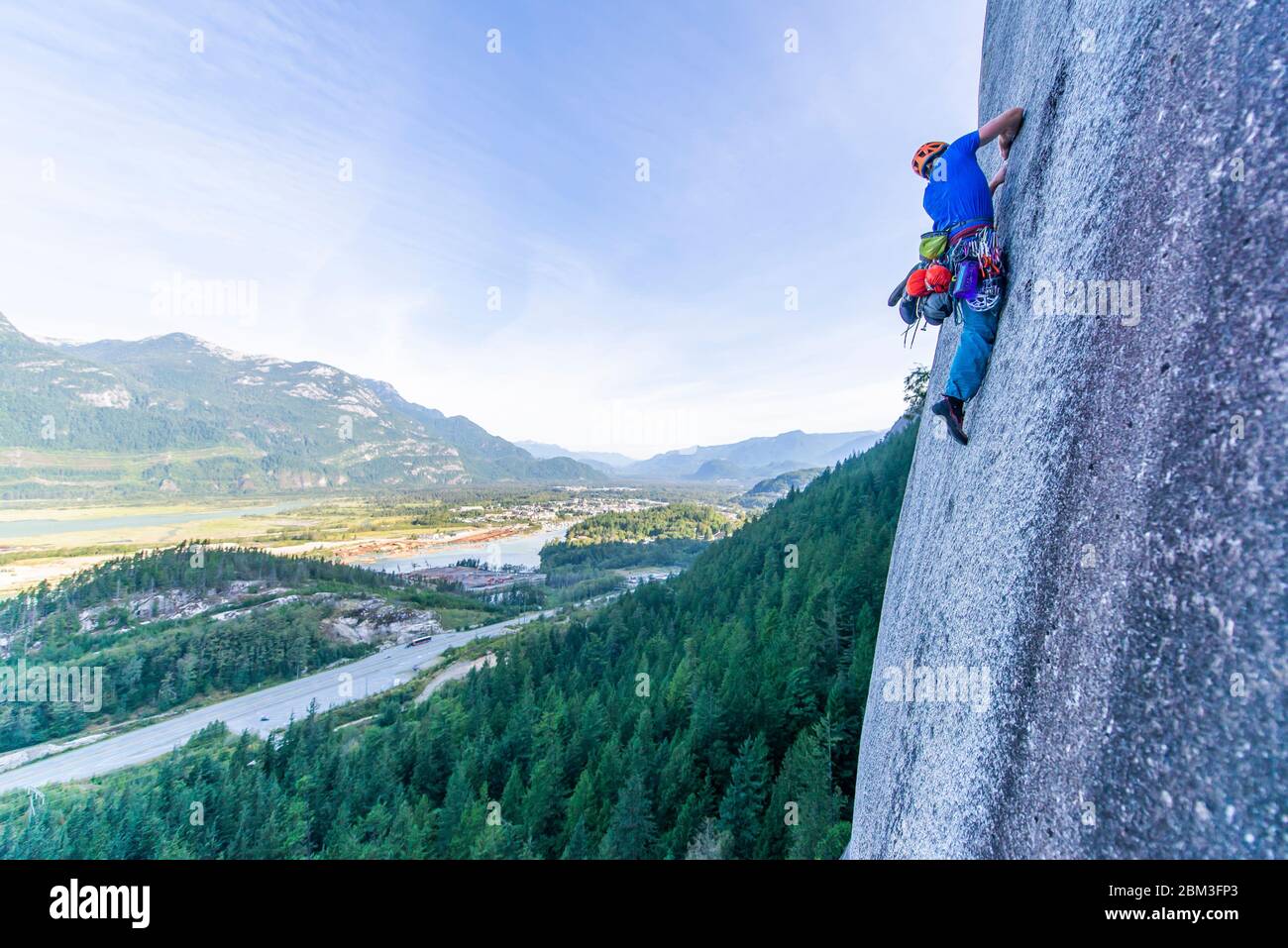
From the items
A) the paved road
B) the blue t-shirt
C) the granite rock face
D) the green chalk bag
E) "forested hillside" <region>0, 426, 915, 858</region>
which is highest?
the blue t-shirt

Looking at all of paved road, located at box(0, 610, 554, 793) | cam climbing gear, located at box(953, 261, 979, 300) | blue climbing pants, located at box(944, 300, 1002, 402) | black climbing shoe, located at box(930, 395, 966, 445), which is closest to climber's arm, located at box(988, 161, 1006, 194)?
cam climbing gear, located at box(953, 261, 979, 300)

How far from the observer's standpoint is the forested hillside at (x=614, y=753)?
53.4 ft

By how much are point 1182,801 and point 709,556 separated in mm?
61605

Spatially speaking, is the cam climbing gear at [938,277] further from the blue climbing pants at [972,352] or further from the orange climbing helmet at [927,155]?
the orange climbing helmet at [927,155]

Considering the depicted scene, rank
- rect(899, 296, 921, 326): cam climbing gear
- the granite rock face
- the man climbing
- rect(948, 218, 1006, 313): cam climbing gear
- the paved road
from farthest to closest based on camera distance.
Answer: the paved road → rect(899, 296, 921, 326): cam climbing gear → the man climbing → rect(948, 218, 1006, 313): cam climbing gear → the granite rock face

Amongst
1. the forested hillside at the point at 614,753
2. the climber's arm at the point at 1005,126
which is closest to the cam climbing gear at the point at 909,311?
the climber's arm at the point at 1005,126

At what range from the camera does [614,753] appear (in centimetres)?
2164

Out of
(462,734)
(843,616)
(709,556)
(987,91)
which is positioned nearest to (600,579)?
(709,556)

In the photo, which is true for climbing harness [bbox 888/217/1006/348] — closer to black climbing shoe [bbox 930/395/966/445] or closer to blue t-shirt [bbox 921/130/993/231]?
blue t-shirt [bbox 921/130/993/231]

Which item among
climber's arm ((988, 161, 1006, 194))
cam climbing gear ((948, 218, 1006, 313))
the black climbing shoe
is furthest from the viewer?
climber's arm ((988, 161, 1006, 194))

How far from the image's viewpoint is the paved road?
56.1 m

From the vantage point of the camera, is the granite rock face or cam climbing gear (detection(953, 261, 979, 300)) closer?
the granite rock face
